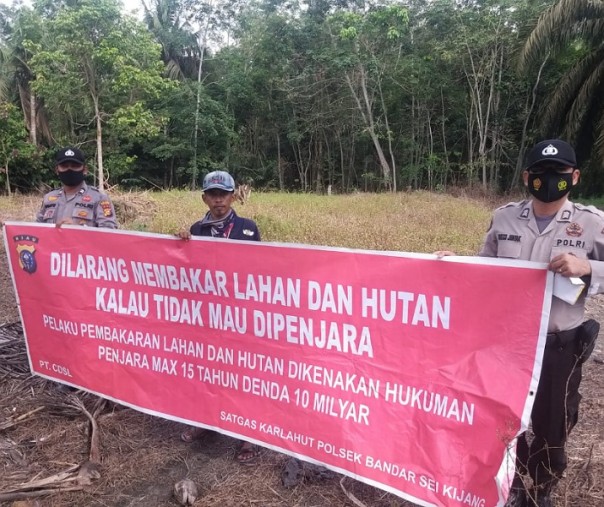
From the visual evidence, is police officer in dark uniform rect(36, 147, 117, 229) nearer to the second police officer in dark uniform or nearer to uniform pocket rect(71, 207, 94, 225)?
uniform pocket rect(71, 207, 94, 225)

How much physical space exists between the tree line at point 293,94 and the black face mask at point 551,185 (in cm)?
1416

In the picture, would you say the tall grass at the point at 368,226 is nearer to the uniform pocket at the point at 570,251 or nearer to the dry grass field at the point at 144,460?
the dry grass field at the point at 144,460

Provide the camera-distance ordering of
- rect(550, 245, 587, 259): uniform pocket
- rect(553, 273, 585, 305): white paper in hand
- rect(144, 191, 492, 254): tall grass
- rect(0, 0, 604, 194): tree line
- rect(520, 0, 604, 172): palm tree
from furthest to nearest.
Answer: rect(0, 0, 604, 194): tree line
rect(520, 0, 604, 172): palm tree
rect(144, 191, 492, 254): tall grass
rect(550, 245, 587, 259): uniform pocket
rect(553, 273, 585, 305): white paper in hand

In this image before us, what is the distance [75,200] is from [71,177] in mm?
160

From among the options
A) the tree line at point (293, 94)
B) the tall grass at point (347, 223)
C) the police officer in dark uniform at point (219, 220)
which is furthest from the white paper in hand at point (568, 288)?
the tree line at point (293, 94)

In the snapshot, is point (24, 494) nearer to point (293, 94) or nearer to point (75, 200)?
point (75, 200)

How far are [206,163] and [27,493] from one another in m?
28.4

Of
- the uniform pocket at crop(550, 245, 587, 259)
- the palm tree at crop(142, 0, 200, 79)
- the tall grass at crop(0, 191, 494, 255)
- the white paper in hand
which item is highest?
the palm tree at crop(142, 0, 200, 79)

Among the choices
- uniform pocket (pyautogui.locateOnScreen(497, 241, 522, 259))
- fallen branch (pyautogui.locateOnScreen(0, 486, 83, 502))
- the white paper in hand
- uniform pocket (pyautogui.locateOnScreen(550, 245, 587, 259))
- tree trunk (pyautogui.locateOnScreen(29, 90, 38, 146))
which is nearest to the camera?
the white paper in hand

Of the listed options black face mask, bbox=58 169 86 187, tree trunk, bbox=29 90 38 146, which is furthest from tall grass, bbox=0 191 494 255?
tree trunk, bbox=29 90 38 146

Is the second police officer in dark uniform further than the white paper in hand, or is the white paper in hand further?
the second police officer in dark uniform

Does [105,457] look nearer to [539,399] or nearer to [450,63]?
[539,399]

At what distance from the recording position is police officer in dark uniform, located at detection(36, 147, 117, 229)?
336 centimetres

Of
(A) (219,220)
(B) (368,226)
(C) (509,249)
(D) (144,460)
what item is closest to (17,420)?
(D) (144,460)
